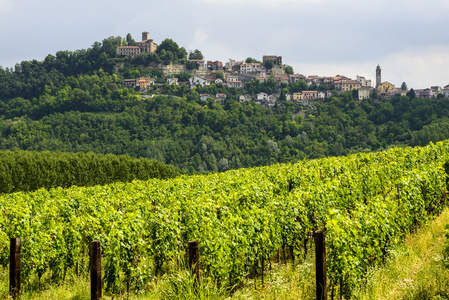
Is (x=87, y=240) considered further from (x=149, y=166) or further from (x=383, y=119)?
(x=383, y=119)

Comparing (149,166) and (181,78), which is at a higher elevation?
(181,78)

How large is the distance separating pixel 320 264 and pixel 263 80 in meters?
140

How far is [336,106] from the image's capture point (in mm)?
123875

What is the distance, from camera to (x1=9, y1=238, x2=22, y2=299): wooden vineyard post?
7.03 metres

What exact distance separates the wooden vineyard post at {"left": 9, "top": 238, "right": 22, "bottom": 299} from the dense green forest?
259ft

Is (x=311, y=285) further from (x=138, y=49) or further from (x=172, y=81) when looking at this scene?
(x=138, y=49)

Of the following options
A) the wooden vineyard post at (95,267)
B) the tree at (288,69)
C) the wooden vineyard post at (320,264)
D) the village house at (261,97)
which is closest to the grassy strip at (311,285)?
the wooden vineyard post at (320,264)

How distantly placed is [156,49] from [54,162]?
126 m

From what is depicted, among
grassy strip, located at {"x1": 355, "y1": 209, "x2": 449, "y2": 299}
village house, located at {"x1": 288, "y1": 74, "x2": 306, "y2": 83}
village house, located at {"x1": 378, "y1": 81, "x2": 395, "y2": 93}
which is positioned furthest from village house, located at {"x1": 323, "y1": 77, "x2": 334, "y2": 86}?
grassy strip, located at {"x1": 355, "y1": 209, "x2": 449, "y2": 299}

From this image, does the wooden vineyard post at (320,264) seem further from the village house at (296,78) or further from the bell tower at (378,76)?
the bell tower at (378,76)

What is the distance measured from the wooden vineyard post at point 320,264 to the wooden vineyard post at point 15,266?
4525mm

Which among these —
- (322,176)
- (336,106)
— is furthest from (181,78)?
(322,176)

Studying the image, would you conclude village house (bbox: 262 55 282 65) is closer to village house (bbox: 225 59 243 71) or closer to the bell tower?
village house (bbox: 225 59 243 71)

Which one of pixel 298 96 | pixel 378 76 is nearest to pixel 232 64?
pixel 298 96
